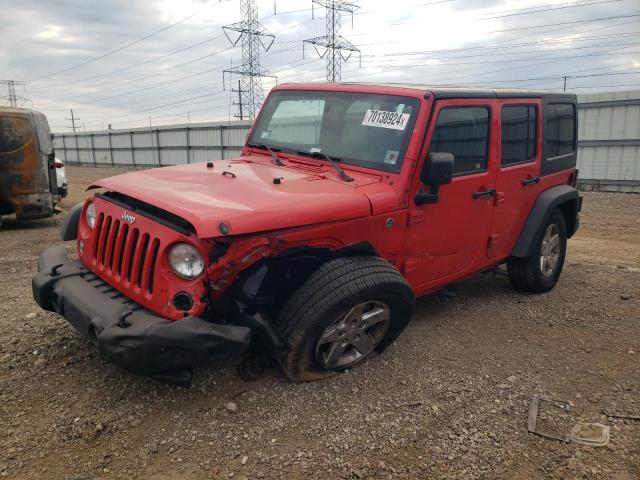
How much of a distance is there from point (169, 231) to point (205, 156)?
21.6 meters

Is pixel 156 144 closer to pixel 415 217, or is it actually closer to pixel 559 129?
pixel 559 129

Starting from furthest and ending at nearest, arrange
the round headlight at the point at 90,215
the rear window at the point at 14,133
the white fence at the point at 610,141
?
the white fence at the point at 610,141
the rear window at the point at 14,133
the round headlight at the point at 90,215

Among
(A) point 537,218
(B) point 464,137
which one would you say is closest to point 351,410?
(B) point 464,137

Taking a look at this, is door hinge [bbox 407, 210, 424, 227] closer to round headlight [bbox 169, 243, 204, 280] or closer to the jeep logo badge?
round headlight [bbox 169, 243, 204, 280]

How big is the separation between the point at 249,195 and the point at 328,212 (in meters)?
0.49

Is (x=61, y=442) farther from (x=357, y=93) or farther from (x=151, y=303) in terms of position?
(x=357, y=93)

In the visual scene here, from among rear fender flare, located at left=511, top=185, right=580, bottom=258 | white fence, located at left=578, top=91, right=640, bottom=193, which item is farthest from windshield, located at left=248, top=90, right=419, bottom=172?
white fence, located at left=578, top=91, right=640, bottom=193

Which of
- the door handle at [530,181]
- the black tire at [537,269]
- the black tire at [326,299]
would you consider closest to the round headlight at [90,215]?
the black tire at [326,299]

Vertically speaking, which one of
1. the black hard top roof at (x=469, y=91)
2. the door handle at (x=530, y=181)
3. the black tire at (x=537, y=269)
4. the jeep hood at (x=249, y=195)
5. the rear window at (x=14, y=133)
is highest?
the black hard top roof at (x=469, y=91)

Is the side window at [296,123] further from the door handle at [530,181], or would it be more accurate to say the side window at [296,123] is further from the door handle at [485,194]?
the door handle at [530,181]

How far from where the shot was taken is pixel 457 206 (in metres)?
4.03

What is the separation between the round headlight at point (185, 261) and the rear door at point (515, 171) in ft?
8.80

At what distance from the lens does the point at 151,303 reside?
2.98m

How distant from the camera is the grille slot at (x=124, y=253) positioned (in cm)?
303
